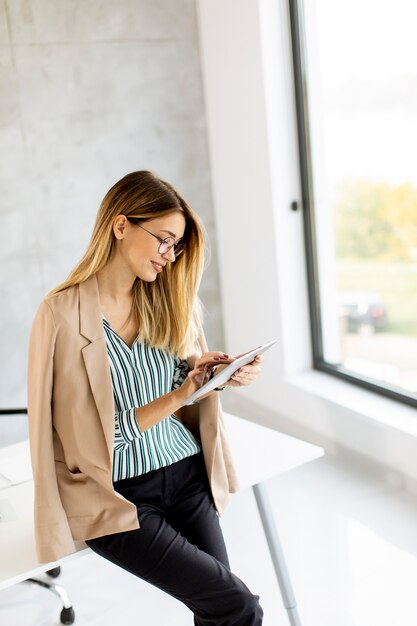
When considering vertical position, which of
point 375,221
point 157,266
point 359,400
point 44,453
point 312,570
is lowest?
point 312,570

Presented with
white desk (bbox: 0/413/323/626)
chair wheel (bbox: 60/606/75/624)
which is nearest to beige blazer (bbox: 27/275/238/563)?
white desk (bbox: 0/413/323/626)

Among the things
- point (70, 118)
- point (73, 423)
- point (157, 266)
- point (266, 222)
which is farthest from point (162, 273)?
point (70, 118)

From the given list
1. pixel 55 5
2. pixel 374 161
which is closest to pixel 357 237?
pixel 374 161

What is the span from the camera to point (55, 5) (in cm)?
368

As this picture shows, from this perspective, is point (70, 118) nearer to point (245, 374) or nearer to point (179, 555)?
point (245, 374)

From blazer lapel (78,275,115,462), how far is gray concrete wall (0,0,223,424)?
2089 mm

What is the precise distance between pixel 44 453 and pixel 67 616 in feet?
3.11

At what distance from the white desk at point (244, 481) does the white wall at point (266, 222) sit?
1.24m

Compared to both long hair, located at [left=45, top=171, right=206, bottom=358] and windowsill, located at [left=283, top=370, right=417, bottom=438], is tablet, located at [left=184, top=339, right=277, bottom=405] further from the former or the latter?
windowsill, located at [left=283, top=370, right=417, bottom=438]

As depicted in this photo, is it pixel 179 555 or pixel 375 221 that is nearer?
pixel 179 555

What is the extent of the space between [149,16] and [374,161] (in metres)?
1.49

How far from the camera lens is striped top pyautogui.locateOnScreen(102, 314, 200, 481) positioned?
1878 millimetres

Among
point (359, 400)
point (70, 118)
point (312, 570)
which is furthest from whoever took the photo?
point (70, 118)

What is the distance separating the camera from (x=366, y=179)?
3568 millimetres
